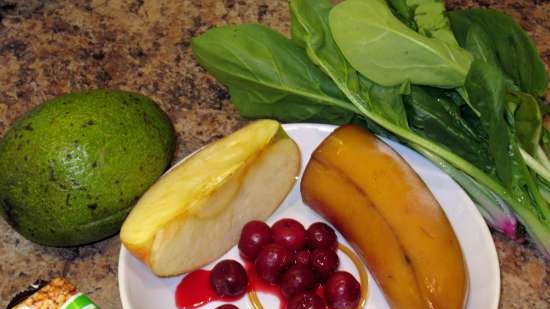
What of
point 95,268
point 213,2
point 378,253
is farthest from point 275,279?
point 213,2

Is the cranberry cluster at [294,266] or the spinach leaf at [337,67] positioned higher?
the spinach leaf at [337,67]

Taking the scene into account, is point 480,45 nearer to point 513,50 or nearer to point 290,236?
point 513,50

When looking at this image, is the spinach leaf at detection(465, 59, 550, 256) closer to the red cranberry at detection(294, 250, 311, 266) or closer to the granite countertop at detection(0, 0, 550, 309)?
the granite countertop at detection(0, 0, 550, 309)

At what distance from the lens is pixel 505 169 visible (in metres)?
0.78

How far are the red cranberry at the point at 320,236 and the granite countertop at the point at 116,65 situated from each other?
8.8 inches

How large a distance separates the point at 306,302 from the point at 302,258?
0.23 feet

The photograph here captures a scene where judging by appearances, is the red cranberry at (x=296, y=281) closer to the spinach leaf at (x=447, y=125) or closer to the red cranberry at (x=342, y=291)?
the red cranberry at (x=342, y=291)

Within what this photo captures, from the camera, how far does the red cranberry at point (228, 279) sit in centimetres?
79

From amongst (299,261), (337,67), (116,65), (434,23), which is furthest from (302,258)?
(116,65)

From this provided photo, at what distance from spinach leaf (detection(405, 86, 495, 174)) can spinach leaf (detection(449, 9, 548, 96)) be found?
82 mm

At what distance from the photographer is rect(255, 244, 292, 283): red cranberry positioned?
803mm

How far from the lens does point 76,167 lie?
0.78m

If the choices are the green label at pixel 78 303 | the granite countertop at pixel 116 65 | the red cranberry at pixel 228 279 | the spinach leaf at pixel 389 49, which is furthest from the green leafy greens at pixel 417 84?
the green label at pixel 78 303

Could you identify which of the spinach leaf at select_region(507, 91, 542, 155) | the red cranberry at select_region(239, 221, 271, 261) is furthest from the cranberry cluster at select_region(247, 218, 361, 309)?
the spinach leaf at select_region(507, 91, 542, 155)
